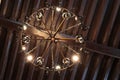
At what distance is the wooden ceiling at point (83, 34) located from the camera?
18.8ft

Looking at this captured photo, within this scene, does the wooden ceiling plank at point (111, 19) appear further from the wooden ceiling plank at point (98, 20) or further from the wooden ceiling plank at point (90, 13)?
the wooden ceiling plank at point (90, 13)

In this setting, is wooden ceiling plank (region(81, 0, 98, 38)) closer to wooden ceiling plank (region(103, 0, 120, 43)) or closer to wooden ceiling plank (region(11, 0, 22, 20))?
wooden ceiling plank (region(103, 0, 120, 43))

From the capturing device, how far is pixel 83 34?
579cm

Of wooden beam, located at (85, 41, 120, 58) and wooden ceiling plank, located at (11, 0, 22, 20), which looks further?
wooden ceiling plank, located at (11, 0, 22, 20)

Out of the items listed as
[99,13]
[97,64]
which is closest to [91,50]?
[97,64]

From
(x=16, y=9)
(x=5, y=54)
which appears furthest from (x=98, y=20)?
(x=5, y=54)

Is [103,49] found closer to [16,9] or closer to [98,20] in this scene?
[98,20]

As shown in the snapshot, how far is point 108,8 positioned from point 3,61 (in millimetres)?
3001

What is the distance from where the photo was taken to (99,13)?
18.7 ft

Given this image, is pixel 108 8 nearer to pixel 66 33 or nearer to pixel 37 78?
pixel 66 33

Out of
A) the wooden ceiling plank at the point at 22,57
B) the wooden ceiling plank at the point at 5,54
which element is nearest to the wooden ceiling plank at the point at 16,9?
the wooden ceiling plank at the point at 22,57

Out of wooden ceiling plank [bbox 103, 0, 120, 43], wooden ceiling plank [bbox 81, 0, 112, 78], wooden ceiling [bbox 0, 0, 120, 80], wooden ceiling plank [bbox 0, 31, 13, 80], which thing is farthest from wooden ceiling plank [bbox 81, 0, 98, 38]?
wooden ceiling plank [bbox 0, 31, 13, 80]

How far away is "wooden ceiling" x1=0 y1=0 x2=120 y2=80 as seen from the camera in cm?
574

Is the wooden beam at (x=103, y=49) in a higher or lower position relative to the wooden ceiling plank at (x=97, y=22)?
lower
